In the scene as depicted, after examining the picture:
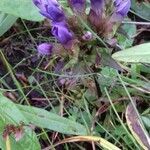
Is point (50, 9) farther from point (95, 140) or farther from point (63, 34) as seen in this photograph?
point (95, 140)

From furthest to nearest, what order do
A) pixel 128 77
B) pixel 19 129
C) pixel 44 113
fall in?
pixel 128 77 → pixel 44 113 → pixel 19 129

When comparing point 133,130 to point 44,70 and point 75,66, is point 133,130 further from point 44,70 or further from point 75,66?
point 44,70

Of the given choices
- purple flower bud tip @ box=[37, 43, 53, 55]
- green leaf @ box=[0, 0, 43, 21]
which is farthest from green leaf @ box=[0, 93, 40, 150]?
green leaf @ box=[0, 0, 43, 21]

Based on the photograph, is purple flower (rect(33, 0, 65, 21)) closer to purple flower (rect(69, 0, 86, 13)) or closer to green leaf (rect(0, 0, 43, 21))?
purple flower (rect(69, 0, 86, 13))

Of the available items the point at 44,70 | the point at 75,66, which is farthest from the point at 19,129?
the point at 44,70

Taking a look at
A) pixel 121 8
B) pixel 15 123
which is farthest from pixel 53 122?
pixel 121 8

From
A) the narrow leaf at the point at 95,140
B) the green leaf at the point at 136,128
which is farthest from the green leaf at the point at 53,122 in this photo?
the green leaf at the point at 136,128

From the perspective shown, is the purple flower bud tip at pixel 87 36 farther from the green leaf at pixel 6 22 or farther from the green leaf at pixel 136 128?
the green leaf at pixel 6 22
